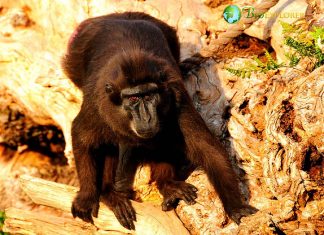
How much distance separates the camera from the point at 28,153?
8.25 m

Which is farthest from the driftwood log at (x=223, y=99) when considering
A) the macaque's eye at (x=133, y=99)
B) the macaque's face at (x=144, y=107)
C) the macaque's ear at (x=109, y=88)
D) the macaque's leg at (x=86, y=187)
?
the macaque's ear at (x=109, y=88)

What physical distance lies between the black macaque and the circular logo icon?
0.87 m

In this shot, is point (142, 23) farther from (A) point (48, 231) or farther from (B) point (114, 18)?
(A) point (48, 231)

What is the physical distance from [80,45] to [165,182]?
1897 mm

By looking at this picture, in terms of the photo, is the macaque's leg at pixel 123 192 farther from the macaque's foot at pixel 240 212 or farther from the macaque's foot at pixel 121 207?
the macaque's foot at pixel 240 212

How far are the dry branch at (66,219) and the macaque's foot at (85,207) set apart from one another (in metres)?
0.05

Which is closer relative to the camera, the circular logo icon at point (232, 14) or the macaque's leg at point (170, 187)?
the macaque's leg at point (170, 187)

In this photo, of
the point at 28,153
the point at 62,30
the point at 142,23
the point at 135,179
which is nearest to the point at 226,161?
the point at 135,179

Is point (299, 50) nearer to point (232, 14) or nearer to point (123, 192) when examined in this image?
point (232, 14)

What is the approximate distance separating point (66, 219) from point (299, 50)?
2669 millimetres

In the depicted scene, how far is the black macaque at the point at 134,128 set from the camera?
4.84 metres

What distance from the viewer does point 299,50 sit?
16.6 feet

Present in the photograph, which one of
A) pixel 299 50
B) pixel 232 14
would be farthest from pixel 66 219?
pixel 232 14

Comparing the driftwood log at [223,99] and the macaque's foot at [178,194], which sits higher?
the driftwood log at [223,99]
